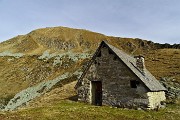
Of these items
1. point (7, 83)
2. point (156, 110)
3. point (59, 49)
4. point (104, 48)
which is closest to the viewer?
point (156, 110)

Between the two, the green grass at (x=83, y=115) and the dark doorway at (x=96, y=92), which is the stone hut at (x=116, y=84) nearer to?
the dark doorway at (x=96, y=92)

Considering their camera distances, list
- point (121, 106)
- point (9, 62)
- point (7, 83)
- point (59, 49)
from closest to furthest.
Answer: point (121, 106)
point (7, 83)
point (9, 62)
point (59, 49)

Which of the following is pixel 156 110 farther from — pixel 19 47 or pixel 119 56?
pixel 19 47

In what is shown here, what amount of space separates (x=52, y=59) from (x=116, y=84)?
2257 inches

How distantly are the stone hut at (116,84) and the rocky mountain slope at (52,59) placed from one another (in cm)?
2167

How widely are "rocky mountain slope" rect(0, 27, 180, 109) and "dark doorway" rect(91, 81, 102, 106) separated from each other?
71.2 ft

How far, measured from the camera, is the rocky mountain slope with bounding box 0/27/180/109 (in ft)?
229

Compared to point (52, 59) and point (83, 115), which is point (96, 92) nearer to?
point (83, 115)

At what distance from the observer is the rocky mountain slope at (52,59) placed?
69750 mm

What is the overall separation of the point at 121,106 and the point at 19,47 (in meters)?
89.2

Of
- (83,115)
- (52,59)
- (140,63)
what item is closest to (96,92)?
(140,63)

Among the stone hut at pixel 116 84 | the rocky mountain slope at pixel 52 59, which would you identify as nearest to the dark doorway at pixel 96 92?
the stone hut at pixel 116 84

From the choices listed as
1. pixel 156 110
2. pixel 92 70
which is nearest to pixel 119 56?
pixel 92 70

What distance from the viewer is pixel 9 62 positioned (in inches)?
3878
